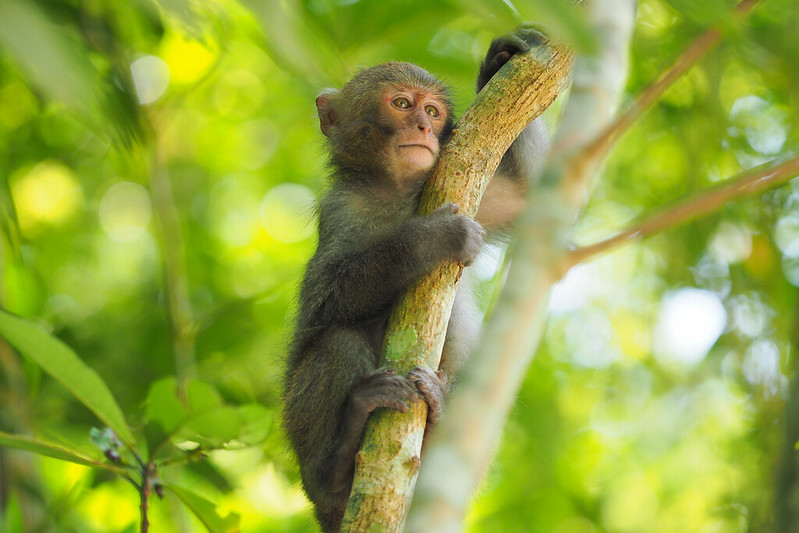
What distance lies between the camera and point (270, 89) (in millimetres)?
11805

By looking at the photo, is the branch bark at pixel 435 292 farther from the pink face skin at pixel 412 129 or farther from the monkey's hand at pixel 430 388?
the pink face skin at pixel 412 129

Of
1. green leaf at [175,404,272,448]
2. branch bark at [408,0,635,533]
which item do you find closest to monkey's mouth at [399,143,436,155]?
green leaf at [175,404,272,448]

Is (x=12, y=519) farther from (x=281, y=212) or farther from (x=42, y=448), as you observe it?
(x=281, y=212)

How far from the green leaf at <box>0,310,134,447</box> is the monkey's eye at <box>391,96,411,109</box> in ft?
11.2

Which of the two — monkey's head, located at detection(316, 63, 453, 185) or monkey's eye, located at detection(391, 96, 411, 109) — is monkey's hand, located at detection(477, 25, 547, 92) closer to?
monkey's head, located at detection(316, 63, 453, 185)

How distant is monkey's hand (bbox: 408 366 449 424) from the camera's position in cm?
429

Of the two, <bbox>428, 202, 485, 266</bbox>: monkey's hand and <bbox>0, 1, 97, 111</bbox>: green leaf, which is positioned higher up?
<bbox>428, 202, 485, 266</bbox>: monkey's hand

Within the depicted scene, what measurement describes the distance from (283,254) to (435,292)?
860 cm

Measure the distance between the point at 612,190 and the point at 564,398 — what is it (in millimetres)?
3109

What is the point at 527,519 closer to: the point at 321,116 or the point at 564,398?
the point at 564,398

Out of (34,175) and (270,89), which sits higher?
(270,89)

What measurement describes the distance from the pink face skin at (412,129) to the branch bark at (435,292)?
123 cm

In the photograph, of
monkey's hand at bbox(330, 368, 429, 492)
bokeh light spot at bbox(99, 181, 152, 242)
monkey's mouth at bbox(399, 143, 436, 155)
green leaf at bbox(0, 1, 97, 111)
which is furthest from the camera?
bokeh light spot at bbox(99, 181, 152, 242)

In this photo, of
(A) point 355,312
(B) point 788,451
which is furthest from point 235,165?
(B) point 788,451
